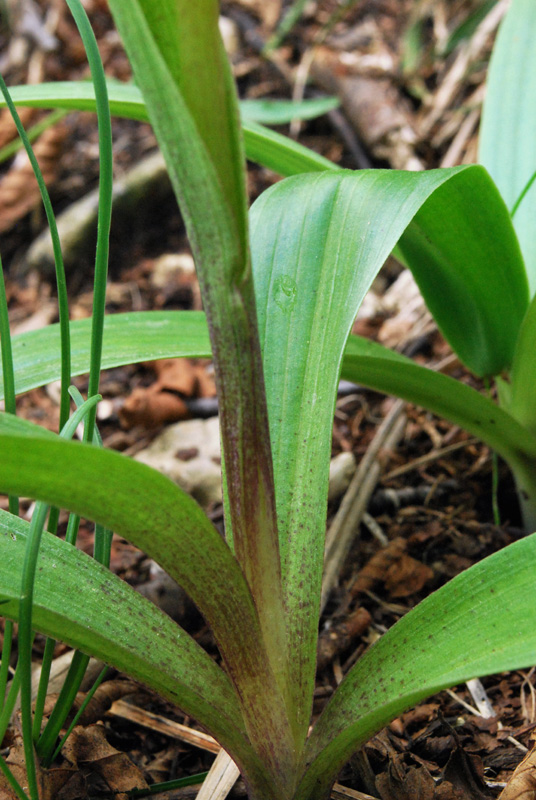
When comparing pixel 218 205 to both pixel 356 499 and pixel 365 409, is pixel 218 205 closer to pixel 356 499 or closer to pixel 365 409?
pixel 356 499

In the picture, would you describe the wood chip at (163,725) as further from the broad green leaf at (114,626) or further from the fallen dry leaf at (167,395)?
the fallen dry leaf at (167,395)

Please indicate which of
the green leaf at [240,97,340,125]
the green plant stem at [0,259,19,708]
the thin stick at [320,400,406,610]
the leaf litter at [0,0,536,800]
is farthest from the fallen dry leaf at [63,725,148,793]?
the green leaf at [240,97,340,125]

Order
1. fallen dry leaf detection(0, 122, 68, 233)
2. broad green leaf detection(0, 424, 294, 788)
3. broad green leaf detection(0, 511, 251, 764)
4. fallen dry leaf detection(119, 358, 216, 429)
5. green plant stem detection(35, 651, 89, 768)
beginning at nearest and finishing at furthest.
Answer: broad green leaf detection(0, 424, 294, 788), broad green leaf detection(0, 511, 251, 764), green plant stem detection(35, 651, 89, 768), fallen dry leaf detection(119, 358, 216, 429), fallen dry leaf detection(0, 122, 68, 233)

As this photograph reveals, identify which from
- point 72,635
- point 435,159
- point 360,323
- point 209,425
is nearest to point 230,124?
point 72,635

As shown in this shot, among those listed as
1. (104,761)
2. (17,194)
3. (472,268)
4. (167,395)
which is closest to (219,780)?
(104,761)

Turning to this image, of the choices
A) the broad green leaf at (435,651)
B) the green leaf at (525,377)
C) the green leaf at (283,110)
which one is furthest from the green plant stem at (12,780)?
the green leaf at (283,110)

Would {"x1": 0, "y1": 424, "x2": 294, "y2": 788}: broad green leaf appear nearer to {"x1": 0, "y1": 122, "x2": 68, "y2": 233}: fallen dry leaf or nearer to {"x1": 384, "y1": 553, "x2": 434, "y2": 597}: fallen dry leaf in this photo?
{"x1": 384, "y1": 553, "x2": 434, "y2": 597}: fallen dry leaf
